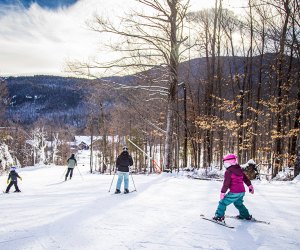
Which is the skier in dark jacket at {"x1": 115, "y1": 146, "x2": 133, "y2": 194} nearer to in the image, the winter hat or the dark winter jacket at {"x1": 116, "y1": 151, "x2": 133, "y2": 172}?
the dark winter jacket at {"x1": 116, "y1": 151, "x2": 133, "y2": 172}

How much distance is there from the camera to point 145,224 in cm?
689

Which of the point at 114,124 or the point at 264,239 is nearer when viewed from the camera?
the point at 264,239

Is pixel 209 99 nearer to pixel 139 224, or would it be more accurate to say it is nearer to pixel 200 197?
pixel 200 197

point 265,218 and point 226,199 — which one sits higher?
point 226,199

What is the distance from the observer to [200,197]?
34.2 feet

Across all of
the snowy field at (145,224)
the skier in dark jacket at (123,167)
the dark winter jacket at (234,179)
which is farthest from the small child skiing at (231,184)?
the skier in dark jacket at (123,167)

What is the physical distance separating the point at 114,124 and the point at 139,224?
4363 cm

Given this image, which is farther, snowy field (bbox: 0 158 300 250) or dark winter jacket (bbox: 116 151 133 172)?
dark winter jacket (bbox: 116 151 133 172)

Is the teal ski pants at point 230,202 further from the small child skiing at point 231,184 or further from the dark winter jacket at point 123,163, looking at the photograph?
the dark winter jacket at point 123,163

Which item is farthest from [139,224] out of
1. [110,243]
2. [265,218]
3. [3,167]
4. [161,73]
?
[3,167]

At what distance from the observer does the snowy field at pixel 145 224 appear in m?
5.60

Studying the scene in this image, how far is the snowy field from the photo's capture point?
220 inches

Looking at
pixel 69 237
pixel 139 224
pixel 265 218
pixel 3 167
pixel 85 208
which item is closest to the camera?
pixel 69 237

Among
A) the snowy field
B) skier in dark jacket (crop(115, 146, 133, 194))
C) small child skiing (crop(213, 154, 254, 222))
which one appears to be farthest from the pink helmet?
skier in dark jacket (crop(115, 146, 133, 194))
